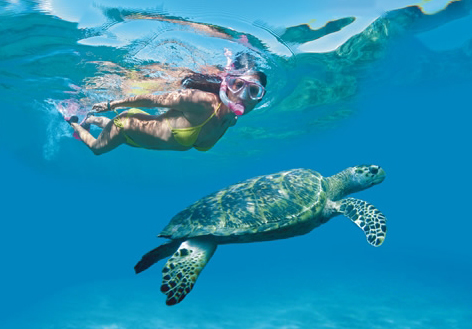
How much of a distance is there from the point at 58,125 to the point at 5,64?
1130cm

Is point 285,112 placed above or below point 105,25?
above

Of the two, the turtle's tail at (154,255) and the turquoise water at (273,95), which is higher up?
the turquoise water at (273,95)

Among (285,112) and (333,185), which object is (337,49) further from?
(285,112)

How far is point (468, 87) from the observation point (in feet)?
61.6

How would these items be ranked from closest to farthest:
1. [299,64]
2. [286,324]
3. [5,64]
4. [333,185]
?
[333,185] → [5,64] → [299,64] → [286,324]

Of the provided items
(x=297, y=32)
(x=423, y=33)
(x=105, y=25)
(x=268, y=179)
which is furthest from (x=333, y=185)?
(x=423, y=33)

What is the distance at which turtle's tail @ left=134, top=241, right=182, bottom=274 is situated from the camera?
15.3 feet

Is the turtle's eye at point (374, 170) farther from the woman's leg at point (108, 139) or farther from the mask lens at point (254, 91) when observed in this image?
the woman's leg at point (108, 139)

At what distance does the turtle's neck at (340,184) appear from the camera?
628 cm

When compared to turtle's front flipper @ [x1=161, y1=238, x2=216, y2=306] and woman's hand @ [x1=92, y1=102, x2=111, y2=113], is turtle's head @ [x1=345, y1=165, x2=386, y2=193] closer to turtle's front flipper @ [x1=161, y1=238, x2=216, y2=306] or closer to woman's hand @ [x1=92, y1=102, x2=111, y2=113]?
turtle's front flipper @ [x1=161, y1=238, x2=216, y2=306]

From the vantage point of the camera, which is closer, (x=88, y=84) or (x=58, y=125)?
(x=88, y=84)

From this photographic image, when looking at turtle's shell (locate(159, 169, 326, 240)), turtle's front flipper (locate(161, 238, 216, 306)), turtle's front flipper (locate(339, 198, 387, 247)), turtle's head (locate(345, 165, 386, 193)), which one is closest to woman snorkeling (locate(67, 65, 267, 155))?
turtle's shell (locate(159, 169, 326, 240))

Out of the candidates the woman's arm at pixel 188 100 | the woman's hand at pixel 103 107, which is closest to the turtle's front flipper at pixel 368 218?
the woman's arm at pixel 188 100

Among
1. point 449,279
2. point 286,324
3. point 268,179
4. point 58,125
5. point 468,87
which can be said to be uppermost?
point 468,87
